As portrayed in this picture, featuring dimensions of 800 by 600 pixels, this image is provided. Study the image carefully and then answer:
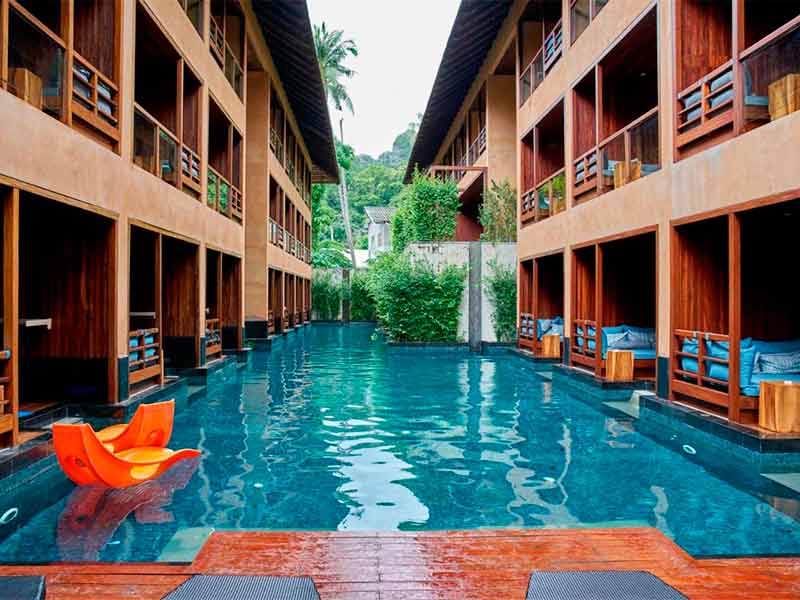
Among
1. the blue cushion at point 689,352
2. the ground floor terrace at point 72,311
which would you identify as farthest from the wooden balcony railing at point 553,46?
the ground floor terrace at point 72,311

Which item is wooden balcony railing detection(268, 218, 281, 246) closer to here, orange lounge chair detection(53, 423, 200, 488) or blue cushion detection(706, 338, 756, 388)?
blue cushion detection(706, 338, 756, 388)

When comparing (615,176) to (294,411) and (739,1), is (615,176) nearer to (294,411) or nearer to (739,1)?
(739,1)

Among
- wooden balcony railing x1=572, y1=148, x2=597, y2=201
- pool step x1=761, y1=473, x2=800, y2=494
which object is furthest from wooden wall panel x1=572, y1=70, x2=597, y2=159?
pool step x1=761, y1=473, x2=800, y2=494

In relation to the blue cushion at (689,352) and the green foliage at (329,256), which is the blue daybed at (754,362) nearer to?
the blue cushion at (689,352)

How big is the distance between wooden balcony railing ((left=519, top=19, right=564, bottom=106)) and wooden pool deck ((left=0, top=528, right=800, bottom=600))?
1160 cm

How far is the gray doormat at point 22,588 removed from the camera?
250 centimetres

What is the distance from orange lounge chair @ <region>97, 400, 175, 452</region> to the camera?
5832 mm

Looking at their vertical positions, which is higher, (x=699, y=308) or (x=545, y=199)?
(x=545, y=199)

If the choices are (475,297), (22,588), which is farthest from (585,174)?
(22,588)

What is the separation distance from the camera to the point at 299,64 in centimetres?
1980

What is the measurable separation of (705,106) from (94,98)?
7102mm

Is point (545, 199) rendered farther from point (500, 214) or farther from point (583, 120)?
point (500, 214)

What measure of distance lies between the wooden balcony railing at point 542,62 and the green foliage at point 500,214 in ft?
10.1

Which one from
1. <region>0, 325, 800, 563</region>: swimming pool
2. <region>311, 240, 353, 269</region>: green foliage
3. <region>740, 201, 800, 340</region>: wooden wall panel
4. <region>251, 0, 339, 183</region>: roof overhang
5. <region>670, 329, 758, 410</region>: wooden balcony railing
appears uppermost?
<region>251, 0, 339, 183</region>: roof overhang
